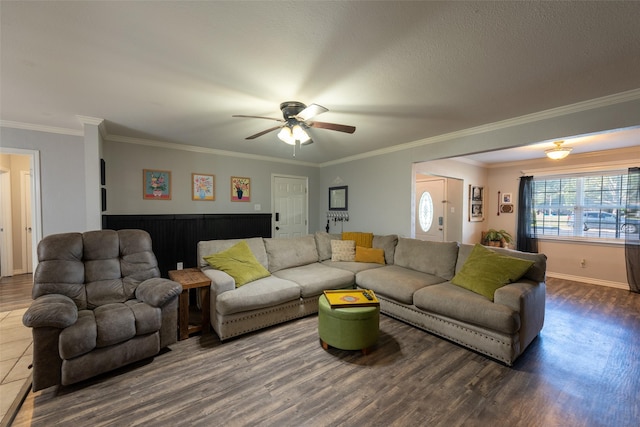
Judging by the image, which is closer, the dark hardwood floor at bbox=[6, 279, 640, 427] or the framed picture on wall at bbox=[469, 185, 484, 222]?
the dark hardwood floor at bbox=[6, 279, 640, 427]

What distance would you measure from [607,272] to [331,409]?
18.2ft

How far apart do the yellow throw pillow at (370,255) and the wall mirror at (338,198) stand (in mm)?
1500

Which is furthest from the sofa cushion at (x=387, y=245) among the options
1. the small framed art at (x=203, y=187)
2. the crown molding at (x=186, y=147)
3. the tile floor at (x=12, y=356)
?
the tile floor at (x=12, y=356)

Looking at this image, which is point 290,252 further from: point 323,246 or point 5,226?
point 5,226

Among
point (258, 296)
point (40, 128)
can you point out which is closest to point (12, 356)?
point (258, 296)

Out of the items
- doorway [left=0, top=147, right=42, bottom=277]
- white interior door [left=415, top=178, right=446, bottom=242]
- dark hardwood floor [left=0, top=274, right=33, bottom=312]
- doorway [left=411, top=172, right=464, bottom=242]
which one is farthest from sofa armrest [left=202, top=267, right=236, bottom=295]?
white interior door [left=415, top=178, right=446, bottom=242]

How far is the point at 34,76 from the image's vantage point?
6.70ft

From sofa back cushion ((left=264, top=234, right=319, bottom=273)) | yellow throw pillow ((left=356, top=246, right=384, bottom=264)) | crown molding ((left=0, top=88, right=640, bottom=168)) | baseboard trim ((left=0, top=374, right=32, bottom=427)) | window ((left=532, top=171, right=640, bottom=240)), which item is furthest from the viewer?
window ((left=532, top=171, right=640, bottom=240))

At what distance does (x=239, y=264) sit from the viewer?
3018mm

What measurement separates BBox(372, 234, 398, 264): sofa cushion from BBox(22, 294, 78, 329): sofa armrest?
3542 millimetres

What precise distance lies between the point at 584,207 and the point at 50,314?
7455mm

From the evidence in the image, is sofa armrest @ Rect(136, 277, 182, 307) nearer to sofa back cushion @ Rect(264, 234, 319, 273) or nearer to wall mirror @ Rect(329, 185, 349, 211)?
sofa back cushion @ Rect(264, 234, 319, 273)

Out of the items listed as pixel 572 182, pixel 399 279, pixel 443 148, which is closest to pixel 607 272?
pixel 572 182

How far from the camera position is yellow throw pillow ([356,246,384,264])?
3886mm
